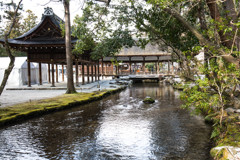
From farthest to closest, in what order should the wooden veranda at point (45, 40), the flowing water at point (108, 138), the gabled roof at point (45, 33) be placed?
the wooden veranda at point (45, 40) < the gabled roof at point (45, 33) < the flowing water at point (108, 138)

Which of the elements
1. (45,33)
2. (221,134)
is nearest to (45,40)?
(45,33)

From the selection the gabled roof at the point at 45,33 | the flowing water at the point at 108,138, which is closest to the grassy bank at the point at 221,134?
the flowing water at the point at 108,138

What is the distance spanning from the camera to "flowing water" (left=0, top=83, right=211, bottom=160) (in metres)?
5.32

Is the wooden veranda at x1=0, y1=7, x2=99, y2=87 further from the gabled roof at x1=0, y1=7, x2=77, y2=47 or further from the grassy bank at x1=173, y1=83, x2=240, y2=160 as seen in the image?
the grassy bank at x1=173, y1=83, x2=240, y2=160

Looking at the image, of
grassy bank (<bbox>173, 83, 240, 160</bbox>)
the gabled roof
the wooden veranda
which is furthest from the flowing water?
the gabled roof

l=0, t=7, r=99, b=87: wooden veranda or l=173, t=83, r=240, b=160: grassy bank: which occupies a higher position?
l=0, t=7, r=99, b=87: wooden veranda

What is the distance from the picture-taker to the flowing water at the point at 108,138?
5.32 meters

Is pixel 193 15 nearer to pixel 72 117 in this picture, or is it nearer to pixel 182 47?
pixel 182 47

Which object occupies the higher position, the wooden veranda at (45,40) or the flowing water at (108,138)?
the wooden veranda at (45,40)

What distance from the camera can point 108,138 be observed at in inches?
259

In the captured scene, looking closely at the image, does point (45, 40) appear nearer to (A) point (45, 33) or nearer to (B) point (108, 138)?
(A) point (45, 33)

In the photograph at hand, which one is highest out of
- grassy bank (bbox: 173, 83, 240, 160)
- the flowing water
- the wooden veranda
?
the wooden veranda

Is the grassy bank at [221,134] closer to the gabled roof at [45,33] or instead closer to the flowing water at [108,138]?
the flowing water at [108,138]

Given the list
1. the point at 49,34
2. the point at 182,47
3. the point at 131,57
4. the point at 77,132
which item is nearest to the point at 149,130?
the point at 77,132
